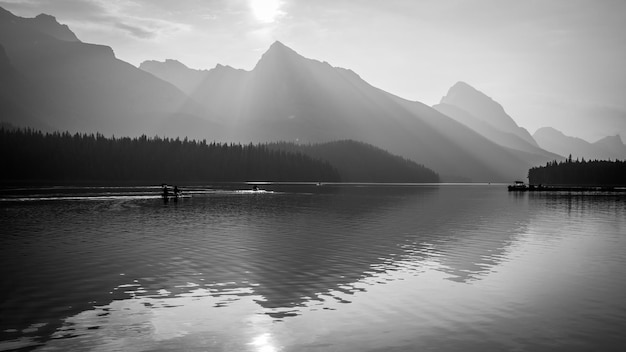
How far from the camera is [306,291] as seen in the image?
34.8m

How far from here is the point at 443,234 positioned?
7138 centimetres

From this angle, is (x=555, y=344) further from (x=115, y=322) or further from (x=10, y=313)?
(x=10, y=313)

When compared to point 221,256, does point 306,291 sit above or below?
below

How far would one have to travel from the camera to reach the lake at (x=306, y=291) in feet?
80.4

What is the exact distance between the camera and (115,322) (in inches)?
1050

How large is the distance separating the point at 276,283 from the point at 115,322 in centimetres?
1328

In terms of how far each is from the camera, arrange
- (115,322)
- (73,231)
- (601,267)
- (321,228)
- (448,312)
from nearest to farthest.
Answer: (115,322) → (448,312) → (601,267) → (73,231) → (321,228)

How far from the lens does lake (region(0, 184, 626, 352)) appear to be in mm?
24500

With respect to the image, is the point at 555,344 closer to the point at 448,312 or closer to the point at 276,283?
the point at 448,312

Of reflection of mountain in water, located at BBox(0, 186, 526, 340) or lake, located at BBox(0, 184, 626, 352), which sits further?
reflection of mountain in water, located at BBox(0, 186, 526, 340)

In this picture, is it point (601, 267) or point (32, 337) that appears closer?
point (32, 337)

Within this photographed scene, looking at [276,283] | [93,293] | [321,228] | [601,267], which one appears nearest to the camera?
[93,293]

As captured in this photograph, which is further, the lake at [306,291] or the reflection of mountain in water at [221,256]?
the reflection of mountain in water at [221,256]

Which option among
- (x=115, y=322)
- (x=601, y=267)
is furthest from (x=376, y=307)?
(x=601, y=267)
